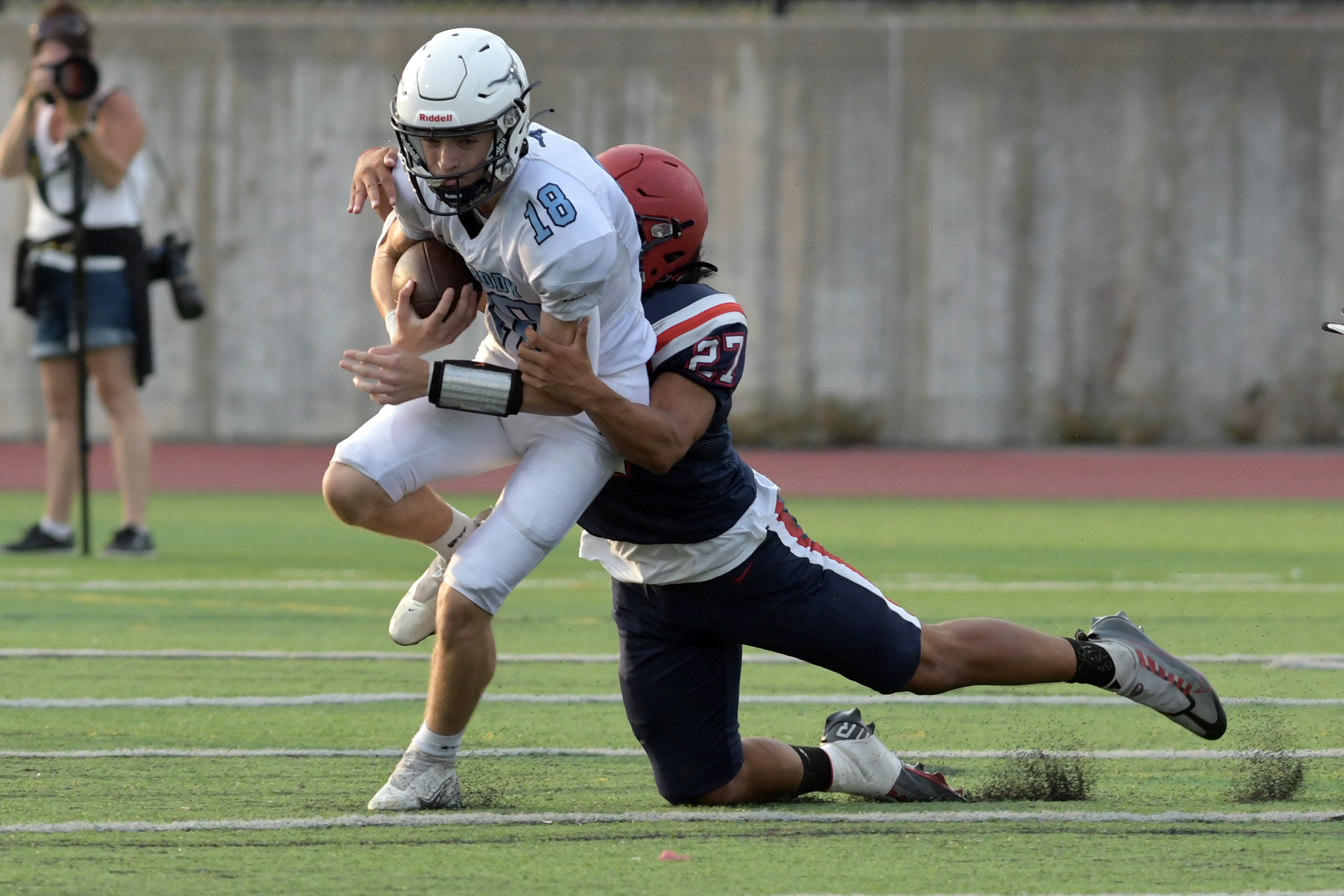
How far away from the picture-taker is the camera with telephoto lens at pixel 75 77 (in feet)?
23.5

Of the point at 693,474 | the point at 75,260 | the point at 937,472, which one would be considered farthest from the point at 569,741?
the point at 937,472

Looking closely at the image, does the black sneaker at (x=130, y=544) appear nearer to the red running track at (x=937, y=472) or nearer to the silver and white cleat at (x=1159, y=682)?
the red running track at (x=937, y=472)

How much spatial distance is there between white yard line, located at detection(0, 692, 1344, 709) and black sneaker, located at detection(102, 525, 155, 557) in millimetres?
2976

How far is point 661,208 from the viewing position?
3.62 m

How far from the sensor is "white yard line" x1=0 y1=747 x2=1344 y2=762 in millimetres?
3846

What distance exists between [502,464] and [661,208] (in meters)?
0.62

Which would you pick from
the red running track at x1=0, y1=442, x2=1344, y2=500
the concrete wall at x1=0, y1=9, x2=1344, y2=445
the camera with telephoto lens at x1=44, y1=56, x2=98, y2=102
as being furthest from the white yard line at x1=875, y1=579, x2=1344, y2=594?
the concrete wall at x1=0, y1=9, x2=1344, y2=445

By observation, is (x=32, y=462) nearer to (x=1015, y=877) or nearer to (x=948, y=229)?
(x=948, y=229)

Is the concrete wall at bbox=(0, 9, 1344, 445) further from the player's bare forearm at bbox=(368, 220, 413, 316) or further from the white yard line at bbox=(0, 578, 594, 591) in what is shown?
the player's bare forearm at bbox=(368, 220, 413, 316)

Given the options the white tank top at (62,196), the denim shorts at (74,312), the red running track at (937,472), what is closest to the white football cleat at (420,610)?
the denim shorts at (74,312)

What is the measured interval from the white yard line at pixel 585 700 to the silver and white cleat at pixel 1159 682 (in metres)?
0.78

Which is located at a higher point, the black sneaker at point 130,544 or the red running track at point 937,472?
the black sneaker at point 130,544

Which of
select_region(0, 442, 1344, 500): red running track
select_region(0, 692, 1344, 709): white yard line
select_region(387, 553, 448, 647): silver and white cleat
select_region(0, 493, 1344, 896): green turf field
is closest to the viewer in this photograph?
select_region(0, 493, 1344, 896): green turf field

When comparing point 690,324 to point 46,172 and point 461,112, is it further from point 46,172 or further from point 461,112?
point 46,172
